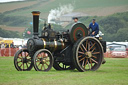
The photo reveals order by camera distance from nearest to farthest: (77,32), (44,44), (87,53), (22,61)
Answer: (44,44), (87,53), (77,32), (22,61)

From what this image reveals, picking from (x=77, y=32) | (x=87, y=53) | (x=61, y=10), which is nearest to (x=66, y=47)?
(x=77, y=32)

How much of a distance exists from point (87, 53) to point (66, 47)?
93 cm

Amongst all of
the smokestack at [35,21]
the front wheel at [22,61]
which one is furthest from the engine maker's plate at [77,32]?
the front wheel at [22,61]

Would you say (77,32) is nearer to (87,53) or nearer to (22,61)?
(87,53)

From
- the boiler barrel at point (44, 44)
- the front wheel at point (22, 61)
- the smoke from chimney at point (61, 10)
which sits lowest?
the front wheel at point (22, 61)

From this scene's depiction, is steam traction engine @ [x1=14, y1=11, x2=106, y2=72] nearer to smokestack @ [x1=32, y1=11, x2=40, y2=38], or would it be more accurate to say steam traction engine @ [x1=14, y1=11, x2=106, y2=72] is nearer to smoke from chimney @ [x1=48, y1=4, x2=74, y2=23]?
smokestack @ [x1=32, y1=11, x2=40, y2=38]

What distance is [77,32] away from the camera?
566 inches

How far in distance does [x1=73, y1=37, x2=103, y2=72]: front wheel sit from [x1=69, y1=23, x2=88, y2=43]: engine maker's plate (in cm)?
34

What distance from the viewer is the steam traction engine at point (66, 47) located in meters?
13.9

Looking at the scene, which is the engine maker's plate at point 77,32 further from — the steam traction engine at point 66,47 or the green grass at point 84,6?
the green grass at point 84,6

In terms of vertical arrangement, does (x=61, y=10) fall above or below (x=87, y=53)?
above

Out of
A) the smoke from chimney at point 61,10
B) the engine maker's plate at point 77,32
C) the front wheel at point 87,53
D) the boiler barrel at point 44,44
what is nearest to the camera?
the front wheel at point 87,53

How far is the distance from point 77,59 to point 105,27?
102m

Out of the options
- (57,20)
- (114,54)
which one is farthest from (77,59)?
(57,20)
